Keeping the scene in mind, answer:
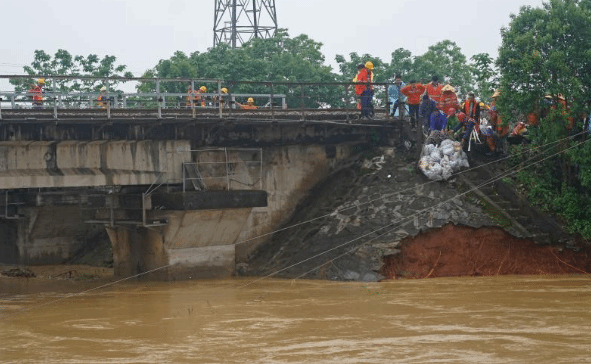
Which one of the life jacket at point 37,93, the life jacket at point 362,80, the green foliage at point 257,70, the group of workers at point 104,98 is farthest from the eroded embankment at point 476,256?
the green foliage at point 257,70

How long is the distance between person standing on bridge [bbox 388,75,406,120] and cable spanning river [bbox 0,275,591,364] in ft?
21.6

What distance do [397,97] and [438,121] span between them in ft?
9.14

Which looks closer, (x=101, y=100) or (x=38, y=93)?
(x=38, y=93)

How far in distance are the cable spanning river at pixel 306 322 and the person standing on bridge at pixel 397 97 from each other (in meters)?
6.59

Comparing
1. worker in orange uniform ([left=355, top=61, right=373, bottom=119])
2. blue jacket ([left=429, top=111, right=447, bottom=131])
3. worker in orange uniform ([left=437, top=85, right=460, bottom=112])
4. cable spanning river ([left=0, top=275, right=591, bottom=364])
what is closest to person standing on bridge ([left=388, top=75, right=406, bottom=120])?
worker in orange uniform ([left=355, top=61, right=373, bottom=119])

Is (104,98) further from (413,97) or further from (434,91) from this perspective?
(434,91)

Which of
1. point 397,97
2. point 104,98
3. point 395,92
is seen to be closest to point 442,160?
point 397,97

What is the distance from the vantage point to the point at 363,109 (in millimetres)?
33594

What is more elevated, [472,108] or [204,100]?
[204,100]

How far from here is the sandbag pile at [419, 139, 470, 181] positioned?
31.1 m

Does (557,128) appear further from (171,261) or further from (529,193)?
(171,261)

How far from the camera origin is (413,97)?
33250 millimetres

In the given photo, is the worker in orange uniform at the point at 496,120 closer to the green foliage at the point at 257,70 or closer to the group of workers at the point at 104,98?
the group of workers at the point at 104,98

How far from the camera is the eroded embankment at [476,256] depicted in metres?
29.1
